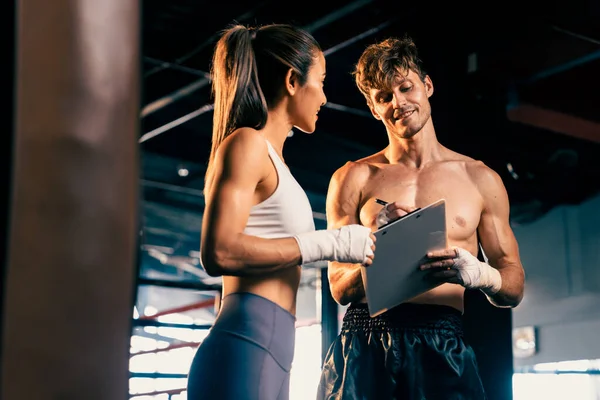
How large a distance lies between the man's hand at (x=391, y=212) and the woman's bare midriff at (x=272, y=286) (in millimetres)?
523

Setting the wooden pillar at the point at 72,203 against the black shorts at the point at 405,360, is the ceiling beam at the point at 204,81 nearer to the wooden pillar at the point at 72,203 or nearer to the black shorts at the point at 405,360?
the black shorts at the point at 405,360

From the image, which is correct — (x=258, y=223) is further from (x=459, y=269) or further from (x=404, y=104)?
(x=404, y=104)

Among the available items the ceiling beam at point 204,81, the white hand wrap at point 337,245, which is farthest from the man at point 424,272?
the ceiling beam at point 204,81

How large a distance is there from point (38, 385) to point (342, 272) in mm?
1802

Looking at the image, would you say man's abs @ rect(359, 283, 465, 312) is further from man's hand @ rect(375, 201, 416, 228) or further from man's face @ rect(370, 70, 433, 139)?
man's face @ rect(370, 70, 433, 139)

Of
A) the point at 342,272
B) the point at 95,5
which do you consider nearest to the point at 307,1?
the point at 342,272

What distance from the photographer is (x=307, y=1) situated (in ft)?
14.6

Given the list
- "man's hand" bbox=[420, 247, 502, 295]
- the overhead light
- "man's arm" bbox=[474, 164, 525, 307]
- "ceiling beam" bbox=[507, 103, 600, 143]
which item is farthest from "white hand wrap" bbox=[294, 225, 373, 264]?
the overhead light

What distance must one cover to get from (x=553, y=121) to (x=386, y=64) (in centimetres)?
374

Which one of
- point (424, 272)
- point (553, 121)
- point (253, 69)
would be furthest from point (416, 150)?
point (553, 121)

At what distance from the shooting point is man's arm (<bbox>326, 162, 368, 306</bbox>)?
7.06ft

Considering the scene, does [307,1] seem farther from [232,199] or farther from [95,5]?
[95,5]

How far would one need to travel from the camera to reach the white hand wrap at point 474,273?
195cm

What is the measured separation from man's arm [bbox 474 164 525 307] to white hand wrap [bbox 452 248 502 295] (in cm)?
7
